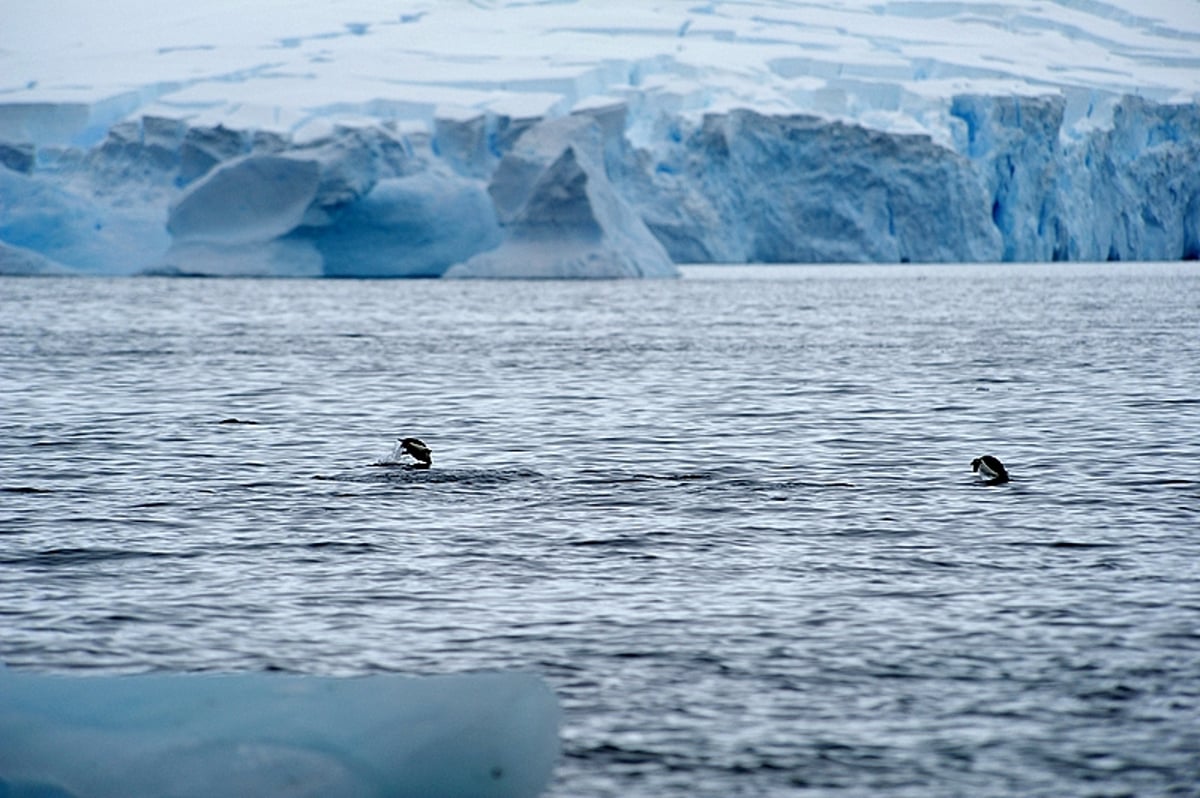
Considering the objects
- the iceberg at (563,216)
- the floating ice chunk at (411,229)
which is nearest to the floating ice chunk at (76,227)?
the floating ice chunk at (411,229)

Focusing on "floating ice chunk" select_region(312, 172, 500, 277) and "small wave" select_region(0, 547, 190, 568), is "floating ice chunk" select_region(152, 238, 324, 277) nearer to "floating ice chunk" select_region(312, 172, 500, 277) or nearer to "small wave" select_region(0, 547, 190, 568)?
"floating ice chunk" select_region(312, 172, 500, 277)

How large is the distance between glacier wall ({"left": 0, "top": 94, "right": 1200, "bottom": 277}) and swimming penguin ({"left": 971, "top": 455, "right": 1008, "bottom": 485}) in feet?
96.0

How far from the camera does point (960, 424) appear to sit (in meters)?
11.8

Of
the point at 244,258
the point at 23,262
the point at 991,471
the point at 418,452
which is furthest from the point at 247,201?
the point at 991,471

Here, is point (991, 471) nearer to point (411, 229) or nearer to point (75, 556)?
point (75, 556)

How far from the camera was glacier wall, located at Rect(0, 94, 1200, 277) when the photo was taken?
131 ft

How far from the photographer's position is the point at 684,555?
6.48 m

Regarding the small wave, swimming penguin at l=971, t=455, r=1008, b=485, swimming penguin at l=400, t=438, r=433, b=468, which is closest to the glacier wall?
swimming penguin at l=400, t=438, r=433, b=468

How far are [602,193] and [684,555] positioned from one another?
3279cm

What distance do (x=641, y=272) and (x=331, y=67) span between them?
35.2m

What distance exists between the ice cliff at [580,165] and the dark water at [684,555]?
24151 mm

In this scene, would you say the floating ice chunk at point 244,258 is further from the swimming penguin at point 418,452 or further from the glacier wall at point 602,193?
the swimming penguin at point 418,452

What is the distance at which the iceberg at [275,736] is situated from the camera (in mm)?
3654

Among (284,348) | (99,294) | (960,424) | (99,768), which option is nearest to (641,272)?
(99,294)
